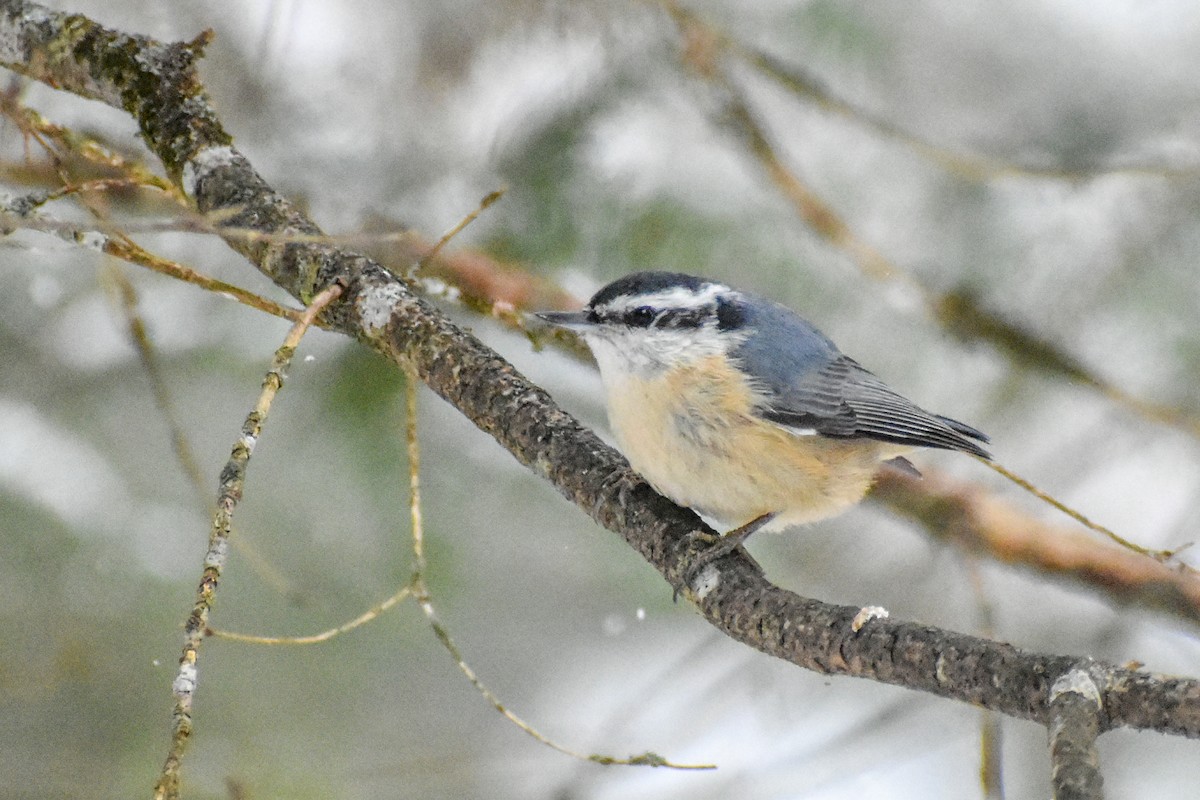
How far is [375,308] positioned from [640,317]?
0.68 metres

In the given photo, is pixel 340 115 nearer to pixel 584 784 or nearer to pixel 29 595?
pixel 29 595

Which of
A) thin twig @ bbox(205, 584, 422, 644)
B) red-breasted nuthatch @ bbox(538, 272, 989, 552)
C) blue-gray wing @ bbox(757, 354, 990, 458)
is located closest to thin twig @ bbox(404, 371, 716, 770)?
thin twig @ bbox(205, 584, 422, 644)

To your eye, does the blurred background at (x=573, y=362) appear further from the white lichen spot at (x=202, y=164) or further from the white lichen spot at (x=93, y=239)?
the white lichen spot at (x=93, y=239)

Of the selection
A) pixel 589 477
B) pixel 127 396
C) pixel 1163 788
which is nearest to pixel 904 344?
→ pixel 1163 788

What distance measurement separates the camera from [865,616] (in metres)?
1.45

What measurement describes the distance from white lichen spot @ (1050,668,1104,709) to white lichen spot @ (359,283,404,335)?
49.8 inches

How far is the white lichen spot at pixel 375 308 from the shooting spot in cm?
197

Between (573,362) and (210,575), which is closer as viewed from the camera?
(210,575)

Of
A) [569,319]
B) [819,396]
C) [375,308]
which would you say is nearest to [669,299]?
[569,319]

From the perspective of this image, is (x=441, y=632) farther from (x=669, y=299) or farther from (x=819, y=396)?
(x=819, y=396)

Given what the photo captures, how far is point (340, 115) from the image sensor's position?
347 cm

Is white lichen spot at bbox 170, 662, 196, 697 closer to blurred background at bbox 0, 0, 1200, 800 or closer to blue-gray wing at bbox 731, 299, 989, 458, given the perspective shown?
blue-gray wing at bbox 731, 299, 989, 458

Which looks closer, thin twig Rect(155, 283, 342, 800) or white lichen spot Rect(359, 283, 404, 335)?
thin twig Rect(155, 283, 342, 800)

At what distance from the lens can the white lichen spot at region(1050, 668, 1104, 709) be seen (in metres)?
1.15
